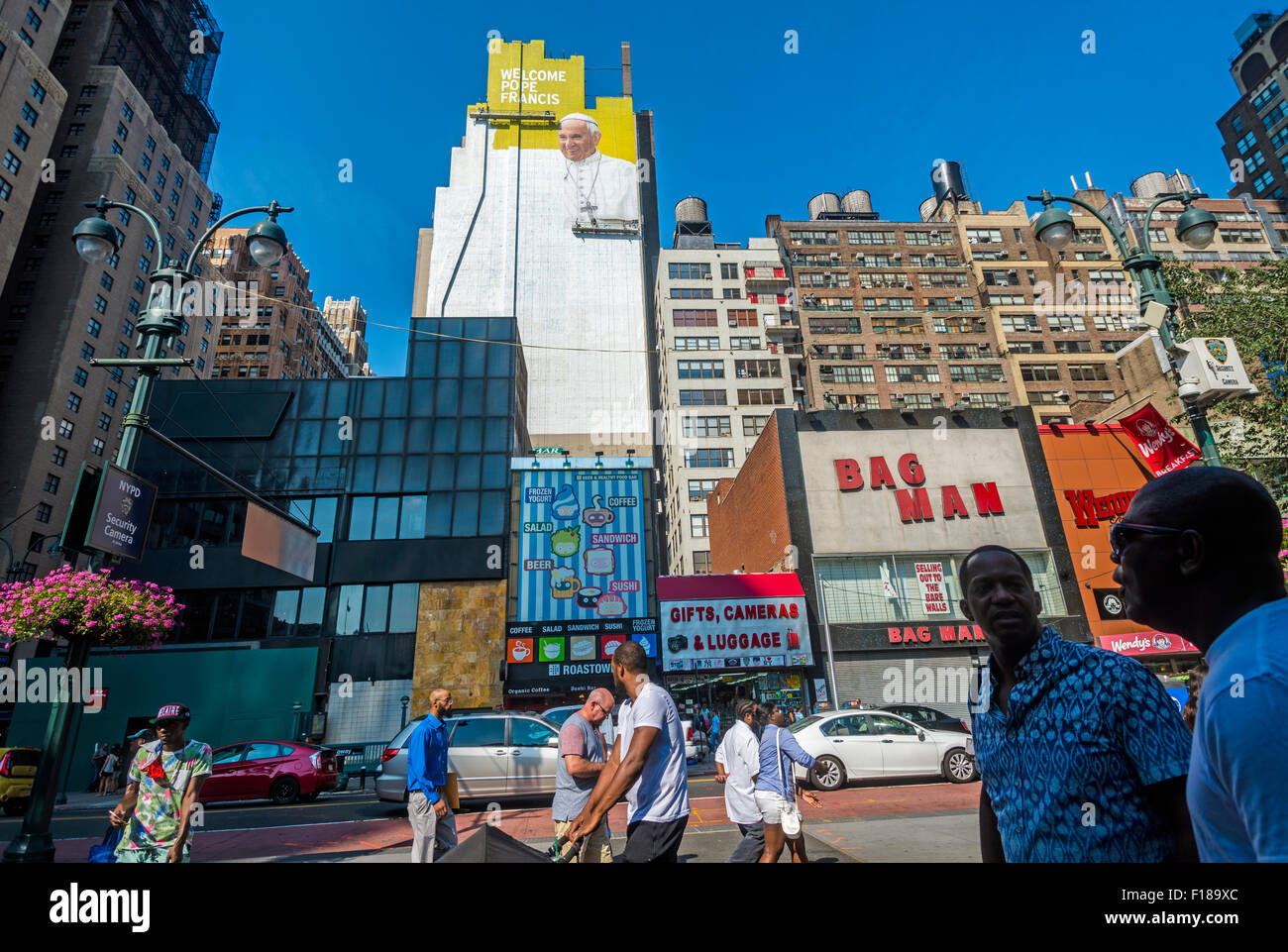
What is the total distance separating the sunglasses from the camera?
1.65m

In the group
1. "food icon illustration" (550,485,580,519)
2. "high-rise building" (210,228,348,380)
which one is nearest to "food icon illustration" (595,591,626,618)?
"food icon illustration" (550,485,580,519)

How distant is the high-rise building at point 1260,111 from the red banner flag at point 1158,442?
102m

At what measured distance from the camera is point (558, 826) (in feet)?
16.7

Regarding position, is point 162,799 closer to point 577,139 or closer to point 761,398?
point 761,398

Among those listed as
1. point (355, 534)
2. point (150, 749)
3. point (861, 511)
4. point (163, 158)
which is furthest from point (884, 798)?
point (163, 158)

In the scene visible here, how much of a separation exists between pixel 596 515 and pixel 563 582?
12.9 feet

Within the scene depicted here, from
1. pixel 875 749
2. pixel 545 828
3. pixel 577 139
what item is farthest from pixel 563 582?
pixel 577 139

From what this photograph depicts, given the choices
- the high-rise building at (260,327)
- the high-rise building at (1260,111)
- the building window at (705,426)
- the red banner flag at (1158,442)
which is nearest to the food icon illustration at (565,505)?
the building window at (705,426)

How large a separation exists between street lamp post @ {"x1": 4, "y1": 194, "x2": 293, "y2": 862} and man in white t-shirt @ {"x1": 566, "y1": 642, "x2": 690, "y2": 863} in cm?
730

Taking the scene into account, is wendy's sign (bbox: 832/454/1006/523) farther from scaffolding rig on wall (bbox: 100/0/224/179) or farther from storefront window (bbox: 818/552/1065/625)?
scaffolding rig on wall (bbox: 100/0/224/179)

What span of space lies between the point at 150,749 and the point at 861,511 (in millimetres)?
27916

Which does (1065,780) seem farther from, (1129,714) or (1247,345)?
(1247,345)

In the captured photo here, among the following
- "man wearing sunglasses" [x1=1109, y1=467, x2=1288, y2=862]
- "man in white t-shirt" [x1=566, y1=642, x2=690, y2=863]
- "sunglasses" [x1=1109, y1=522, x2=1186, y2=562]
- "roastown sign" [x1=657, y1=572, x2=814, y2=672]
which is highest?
"roastown sign" [x1=657, y1=572, x2=814, y2=672]

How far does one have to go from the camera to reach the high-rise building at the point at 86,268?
52000mm
